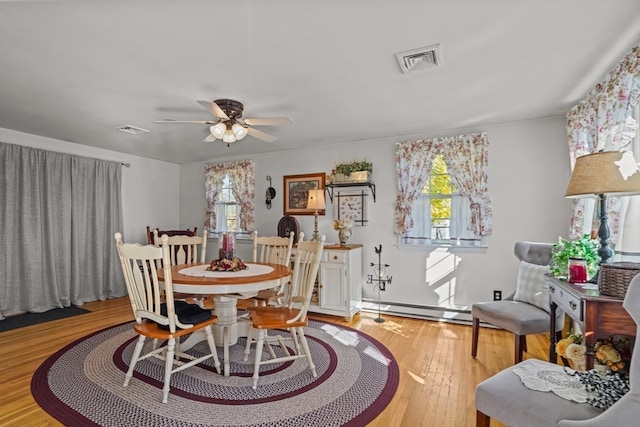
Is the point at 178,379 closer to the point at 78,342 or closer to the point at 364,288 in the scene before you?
the point at 78,342

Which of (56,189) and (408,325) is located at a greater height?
(56,189)

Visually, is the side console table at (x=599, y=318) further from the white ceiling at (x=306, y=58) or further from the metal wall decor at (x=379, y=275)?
the metal wall decor at (x=379, y=275)

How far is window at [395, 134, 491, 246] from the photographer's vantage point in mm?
3725

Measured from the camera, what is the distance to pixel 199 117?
3320 millimetres

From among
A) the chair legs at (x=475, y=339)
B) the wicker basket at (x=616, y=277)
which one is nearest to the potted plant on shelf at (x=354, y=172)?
the chair legs at (x=475, y=339)

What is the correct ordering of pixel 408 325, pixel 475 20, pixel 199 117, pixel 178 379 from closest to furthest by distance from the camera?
pixel 475 20
pixel 178 379
pixel 199 117
pixel 408 325

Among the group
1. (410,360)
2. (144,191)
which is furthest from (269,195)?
(410,360)

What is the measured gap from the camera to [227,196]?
5637 mm

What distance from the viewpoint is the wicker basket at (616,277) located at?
1.53 metres

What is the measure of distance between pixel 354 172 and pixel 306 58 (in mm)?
2178

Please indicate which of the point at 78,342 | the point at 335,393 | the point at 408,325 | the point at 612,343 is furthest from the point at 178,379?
the point at 612,343

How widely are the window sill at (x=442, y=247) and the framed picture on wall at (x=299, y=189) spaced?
4.14ft

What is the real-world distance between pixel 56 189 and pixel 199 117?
262 cm

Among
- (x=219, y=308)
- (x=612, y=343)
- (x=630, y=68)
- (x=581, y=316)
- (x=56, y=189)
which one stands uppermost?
(x=630, y=68)
